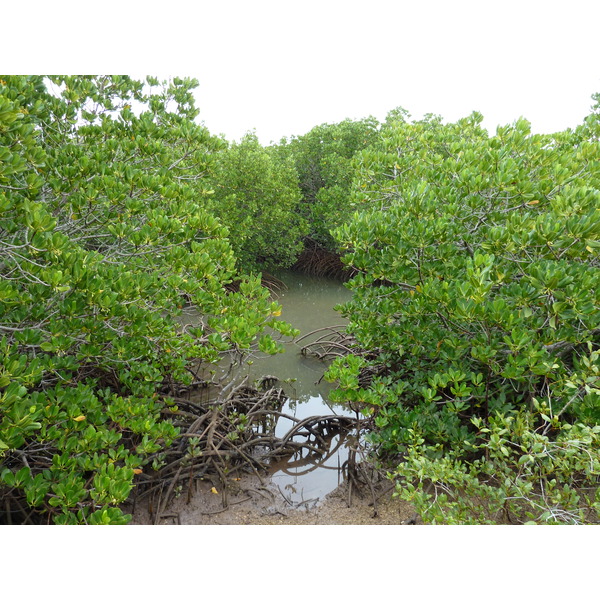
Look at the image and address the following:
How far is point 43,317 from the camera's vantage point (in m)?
2.66

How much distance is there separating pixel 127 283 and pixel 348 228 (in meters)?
1.82

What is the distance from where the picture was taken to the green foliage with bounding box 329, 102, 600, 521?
2.58 m

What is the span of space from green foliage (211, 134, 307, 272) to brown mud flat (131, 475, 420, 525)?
6401mm

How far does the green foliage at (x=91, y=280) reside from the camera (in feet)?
7.49

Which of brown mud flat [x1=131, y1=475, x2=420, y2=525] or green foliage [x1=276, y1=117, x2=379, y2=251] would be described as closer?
brown mud flat [x1=131, y1=475, x2=420, y2=525]

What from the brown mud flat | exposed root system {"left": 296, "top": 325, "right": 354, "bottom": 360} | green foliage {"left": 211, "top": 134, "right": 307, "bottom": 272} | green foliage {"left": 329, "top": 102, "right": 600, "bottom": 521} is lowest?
the brown mud flat

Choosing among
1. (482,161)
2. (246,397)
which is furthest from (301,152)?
(482,161)

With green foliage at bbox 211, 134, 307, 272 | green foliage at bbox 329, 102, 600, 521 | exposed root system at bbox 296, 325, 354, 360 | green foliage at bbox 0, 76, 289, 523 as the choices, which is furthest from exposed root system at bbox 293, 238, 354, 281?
green foliage at bbox 0, 76, 289, 523

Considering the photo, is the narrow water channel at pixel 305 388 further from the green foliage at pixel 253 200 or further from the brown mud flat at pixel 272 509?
the green foliage at pixel 253 200

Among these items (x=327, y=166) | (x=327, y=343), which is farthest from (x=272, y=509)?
(x=327, y=166)

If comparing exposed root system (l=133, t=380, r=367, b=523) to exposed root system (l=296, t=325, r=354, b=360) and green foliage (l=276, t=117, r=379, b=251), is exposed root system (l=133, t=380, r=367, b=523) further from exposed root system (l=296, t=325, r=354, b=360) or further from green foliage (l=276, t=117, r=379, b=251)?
green foliage (l=276, t=117, r=379, b=251)

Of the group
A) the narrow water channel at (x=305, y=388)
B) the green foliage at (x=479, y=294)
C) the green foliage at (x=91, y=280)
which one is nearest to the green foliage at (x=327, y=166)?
the narrow water channel at (x=305, y=388)

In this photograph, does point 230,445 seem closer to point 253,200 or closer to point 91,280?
point 91,280

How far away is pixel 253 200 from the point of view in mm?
10031
